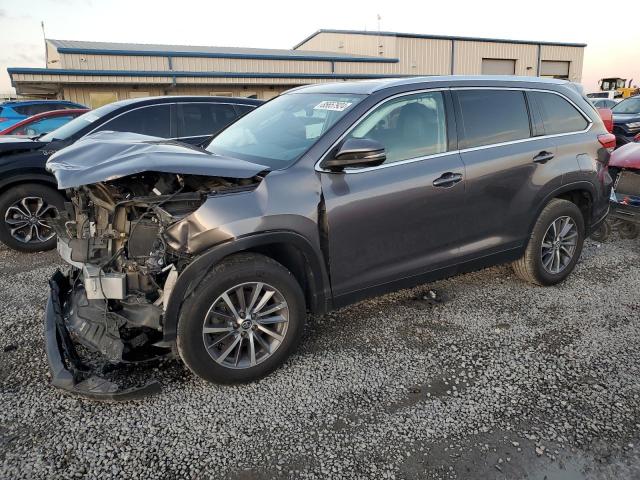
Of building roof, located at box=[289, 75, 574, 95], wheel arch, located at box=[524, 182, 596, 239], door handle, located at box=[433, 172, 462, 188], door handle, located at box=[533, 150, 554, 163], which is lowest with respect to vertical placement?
wheel arch, located at box=[524, 182, 596, 239]

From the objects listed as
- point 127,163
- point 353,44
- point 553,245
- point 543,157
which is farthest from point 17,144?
point 353,44

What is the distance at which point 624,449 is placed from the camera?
246 cm

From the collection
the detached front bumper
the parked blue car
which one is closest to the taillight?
the detached front bumper

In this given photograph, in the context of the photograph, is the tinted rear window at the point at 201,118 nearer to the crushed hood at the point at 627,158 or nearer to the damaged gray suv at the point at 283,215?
the damaged gray suv at the point at 283,215

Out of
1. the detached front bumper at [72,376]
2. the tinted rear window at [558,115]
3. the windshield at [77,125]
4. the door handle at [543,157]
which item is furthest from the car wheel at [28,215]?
the tinted rear window at [558,115]

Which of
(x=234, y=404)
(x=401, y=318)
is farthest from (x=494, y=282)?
(x=234, y=404)

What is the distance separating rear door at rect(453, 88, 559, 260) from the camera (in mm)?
3760

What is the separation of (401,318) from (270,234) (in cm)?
161

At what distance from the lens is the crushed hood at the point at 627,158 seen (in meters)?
5.67

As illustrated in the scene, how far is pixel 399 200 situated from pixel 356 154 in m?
0.54

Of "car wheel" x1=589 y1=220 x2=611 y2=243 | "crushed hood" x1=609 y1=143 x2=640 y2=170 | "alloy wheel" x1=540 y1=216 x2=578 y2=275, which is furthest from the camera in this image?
"car wheel" x1=589 y1=220 x2=611 y2=243

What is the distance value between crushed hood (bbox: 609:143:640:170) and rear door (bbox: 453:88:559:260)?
2232 millimetres

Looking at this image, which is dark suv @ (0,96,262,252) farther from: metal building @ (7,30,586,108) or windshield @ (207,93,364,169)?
metal building @ (7,30,586,108)

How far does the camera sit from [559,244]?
4.49m
